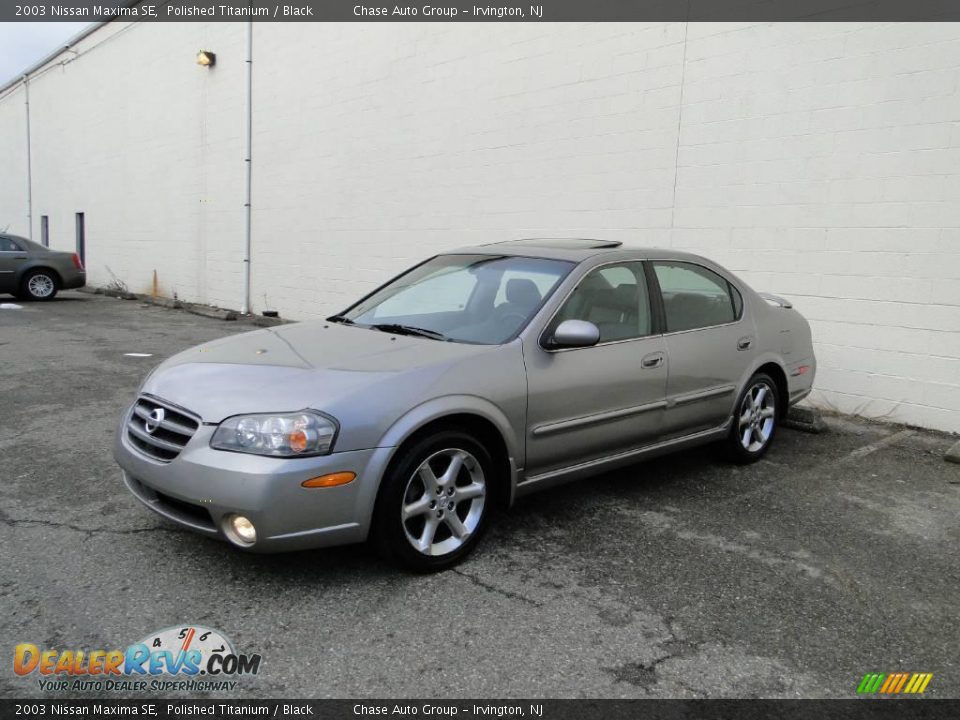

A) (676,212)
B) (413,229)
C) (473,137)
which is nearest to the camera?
(676,212)

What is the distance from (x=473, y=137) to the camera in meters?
9.97

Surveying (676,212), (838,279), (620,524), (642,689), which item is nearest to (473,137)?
(676,212)

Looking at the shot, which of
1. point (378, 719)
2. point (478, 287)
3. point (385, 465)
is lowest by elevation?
point (378, 719)

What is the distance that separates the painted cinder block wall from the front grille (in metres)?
5.70

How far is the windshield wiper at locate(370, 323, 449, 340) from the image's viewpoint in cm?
399

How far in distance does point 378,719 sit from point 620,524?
2.04 meters

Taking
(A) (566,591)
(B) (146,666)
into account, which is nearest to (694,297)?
(A) (566,591)

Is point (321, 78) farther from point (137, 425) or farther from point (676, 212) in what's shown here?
point (137, 425)

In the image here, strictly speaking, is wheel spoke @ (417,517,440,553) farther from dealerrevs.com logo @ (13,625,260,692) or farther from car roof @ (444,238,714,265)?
car roof @ (444,238,714,265)

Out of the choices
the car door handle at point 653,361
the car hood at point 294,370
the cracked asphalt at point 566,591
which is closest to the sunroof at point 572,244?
the car door handle at point 653,361

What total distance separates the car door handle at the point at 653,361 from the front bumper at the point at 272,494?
1799mm

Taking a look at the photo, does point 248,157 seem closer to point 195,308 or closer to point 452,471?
point 195,308

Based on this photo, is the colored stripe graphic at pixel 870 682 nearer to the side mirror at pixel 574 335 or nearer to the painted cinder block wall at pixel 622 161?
the side mirror at pixel 574 335

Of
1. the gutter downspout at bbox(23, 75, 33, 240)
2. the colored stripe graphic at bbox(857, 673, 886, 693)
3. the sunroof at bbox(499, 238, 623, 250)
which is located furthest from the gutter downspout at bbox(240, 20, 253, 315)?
the gutter downspout at bbox(23, 75, 33, 240)
